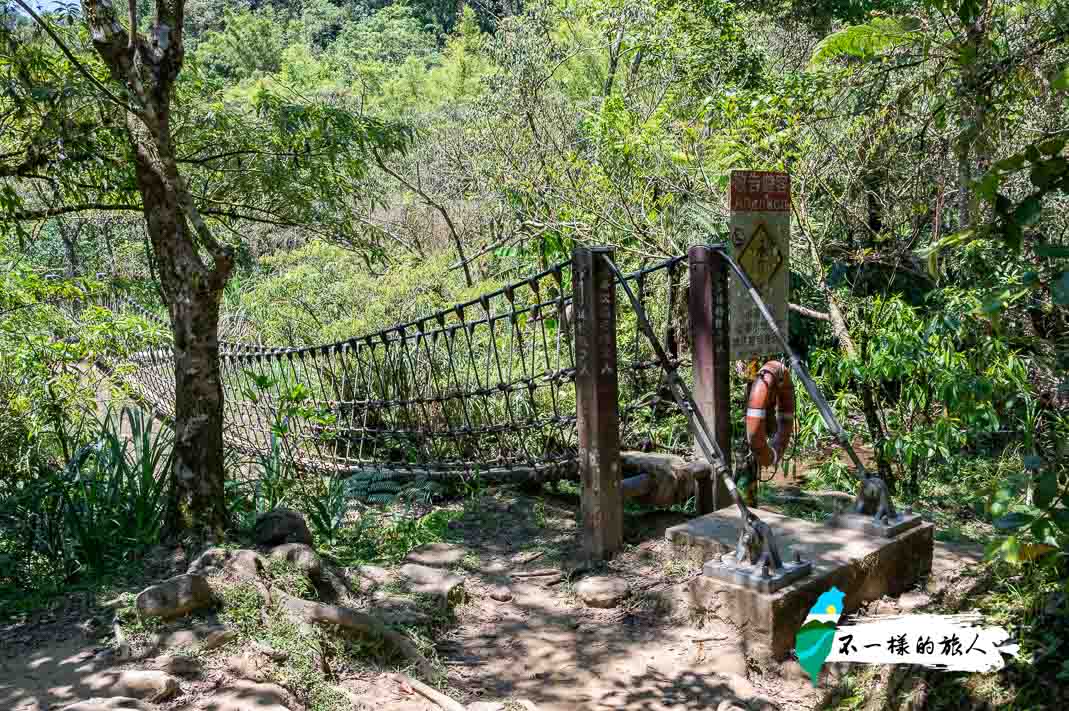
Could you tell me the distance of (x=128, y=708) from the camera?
2135 mm

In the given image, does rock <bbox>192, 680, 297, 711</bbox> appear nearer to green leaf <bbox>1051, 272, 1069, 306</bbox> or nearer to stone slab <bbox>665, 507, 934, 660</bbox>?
stone slab <bbox>665, 507, 934, 660</bbox>

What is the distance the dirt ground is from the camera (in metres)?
2.50

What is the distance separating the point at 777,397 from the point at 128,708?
2.72 metres

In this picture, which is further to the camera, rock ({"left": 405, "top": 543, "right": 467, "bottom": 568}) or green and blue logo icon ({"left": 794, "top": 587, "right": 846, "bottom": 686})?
rock ({"left": 405, "top": 543, "right": 467, "bottom": 568})

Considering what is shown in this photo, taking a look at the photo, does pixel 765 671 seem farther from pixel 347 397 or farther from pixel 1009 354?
pixel 347 397

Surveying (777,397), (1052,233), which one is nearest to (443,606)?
(777,397)

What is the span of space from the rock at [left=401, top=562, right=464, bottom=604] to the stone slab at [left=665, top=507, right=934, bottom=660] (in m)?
0.88

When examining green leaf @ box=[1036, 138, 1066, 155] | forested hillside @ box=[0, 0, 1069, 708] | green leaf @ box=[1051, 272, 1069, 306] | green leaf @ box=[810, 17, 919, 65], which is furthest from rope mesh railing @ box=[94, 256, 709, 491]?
green leaf @ box=[1051, 272, 1069, 306]

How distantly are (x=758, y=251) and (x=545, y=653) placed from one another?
1.86 meters

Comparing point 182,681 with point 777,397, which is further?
point 777,397

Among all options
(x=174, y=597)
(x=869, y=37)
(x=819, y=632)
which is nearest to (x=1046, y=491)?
(x=819, y=632)

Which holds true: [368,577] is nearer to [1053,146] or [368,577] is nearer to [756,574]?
[756,574]

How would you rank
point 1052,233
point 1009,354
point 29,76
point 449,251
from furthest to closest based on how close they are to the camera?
point 449,251, point 1052,233, point 1009,354, point 29,76

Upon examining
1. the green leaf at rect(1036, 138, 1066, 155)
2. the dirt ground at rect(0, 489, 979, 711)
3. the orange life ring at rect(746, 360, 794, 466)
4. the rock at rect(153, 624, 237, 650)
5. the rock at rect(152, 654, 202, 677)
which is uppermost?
the green leaf at rect(1036, 138, 1066, 155)
